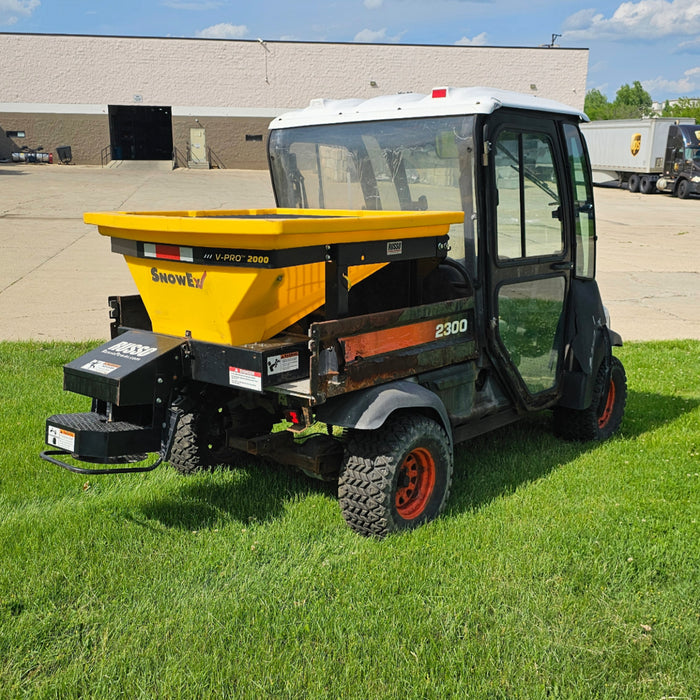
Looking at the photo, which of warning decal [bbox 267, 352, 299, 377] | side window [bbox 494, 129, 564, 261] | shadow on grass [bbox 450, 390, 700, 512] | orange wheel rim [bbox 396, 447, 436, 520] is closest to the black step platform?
warning decal [bbox 267, 352, 299, 377]

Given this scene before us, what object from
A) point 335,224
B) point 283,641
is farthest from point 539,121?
point 283,641

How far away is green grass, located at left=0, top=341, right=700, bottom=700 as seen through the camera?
9.74 feet

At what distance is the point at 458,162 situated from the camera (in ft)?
14.4

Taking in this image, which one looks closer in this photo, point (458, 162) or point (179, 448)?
point (458, 162)

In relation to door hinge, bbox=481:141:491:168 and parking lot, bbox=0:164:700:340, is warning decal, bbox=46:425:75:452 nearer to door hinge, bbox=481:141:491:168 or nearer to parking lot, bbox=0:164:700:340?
door hinge, bbox=481:141:491:168

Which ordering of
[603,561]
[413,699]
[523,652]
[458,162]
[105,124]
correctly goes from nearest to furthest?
1. [413,699]
2. [523,652]
3. [603,561]
4. [458,162]
5. [105,124]

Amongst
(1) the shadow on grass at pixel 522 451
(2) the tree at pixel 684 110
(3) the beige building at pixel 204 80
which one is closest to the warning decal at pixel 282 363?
(1) the shadow on grass at pixel 522 451

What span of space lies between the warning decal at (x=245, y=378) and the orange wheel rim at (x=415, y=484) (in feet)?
3.04

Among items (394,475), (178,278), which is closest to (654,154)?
(394,475)

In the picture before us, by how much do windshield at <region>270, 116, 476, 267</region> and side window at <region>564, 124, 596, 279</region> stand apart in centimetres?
108

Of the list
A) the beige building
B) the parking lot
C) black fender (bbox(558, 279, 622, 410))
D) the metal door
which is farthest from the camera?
the metal door

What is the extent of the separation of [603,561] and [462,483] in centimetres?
111

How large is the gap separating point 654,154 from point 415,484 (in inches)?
1218

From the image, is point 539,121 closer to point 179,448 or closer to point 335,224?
point 335,224
